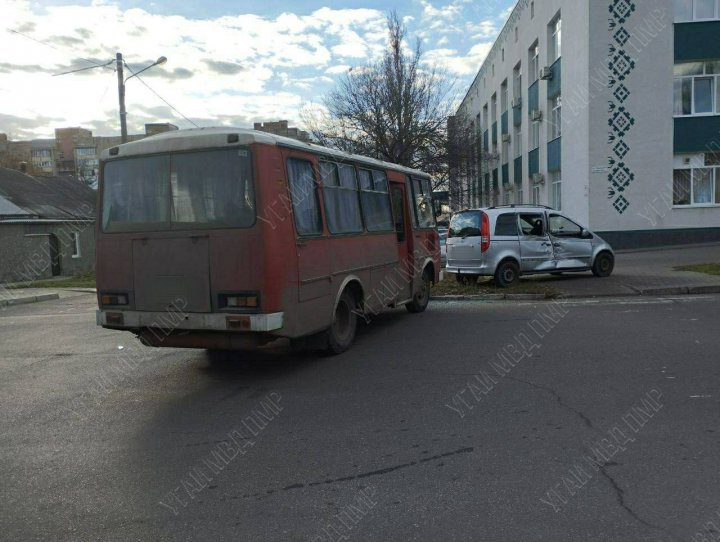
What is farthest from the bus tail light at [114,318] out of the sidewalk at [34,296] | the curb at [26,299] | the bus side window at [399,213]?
the curb at [26,299]

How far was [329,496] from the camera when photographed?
12.4 feet

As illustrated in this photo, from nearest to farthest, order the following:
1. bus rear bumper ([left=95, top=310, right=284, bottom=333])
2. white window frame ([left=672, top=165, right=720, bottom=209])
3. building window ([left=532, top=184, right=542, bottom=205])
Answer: bus rear bumper ([left=95, top=310, right=284, bottom=333]) < white window frame ([left=672, top=165, right=720, bottom=209]) < building window ([left=532, top=184, right=542, bottom=205])

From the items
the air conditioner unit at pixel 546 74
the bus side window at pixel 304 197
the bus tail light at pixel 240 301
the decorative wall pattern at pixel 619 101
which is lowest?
the bus tail light at pixel 240 301

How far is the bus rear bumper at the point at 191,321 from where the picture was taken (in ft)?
20.1

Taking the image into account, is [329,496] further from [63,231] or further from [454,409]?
[63,231]

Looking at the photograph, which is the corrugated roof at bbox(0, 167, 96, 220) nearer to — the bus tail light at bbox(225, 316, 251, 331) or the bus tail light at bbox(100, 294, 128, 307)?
the bus tail light at bbox(100, 294, 128, 307)

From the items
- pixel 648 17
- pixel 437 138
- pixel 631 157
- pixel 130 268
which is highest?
pixel 648 17

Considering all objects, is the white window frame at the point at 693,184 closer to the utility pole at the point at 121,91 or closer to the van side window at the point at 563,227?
the van side window at the point at 563,227

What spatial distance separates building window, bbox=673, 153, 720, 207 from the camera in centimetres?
2327

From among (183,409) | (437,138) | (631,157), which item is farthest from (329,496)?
(437,138)

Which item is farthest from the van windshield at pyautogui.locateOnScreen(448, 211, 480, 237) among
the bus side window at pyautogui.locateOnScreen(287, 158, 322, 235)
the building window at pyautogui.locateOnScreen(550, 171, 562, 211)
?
the building window at pyautogui.locateOnScreen(550, 171, 562, 211)

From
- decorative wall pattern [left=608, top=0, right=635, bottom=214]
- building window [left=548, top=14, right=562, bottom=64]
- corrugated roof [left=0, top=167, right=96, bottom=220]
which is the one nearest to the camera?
decorative wall pattern [left=608, top=0, right=635, bottom=214]

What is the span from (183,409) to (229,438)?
3.57 feet

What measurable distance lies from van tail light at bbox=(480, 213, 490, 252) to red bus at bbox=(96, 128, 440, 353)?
666cm
